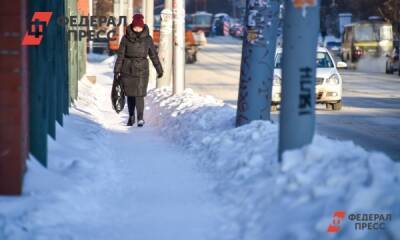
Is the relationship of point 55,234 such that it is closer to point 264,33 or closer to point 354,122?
point 264,33

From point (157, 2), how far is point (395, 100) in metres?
57.0

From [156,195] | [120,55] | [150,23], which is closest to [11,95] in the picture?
[156,195]

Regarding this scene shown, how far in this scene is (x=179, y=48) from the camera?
17188 mm

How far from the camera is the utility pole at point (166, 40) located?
790 inches

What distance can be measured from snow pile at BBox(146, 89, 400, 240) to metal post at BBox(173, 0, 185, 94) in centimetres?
697

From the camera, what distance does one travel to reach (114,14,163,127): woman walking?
13891 millimetres

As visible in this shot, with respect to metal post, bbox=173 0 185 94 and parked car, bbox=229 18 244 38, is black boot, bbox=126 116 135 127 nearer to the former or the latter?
metal post, bbox=173 0 185 94

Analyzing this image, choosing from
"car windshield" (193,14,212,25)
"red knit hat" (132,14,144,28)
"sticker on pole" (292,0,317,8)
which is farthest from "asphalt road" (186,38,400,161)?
"car windshield" (193,14,212,25)

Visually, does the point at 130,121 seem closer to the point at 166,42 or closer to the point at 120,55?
the point at 120,55

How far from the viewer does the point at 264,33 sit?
36.2ft

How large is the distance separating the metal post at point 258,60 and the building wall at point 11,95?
4264 mm

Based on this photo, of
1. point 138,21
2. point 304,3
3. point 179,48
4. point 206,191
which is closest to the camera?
point 304,3

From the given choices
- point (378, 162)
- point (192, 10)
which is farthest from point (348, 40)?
point (192, 10)

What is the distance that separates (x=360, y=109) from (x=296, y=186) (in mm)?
14124
